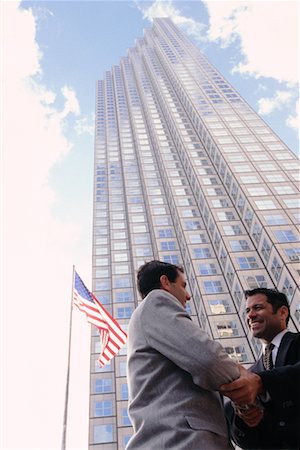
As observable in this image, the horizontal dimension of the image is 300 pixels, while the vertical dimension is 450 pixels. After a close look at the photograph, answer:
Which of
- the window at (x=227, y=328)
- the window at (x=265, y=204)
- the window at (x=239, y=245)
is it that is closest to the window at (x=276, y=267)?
the window at (x=239, y=245)

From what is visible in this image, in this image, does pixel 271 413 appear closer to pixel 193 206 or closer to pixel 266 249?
pixel 266 249

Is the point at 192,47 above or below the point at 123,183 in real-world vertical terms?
above

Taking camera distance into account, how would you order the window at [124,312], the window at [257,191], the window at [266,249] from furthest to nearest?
the window at [124,312] < the window at [257,191] < the window at [266,249]

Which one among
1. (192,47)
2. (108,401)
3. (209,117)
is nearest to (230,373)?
(108,401)

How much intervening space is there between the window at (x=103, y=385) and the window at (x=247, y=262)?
22.3m

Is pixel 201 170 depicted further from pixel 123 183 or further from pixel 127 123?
pixel 127 123

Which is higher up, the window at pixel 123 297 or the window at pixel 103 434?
the window at pixel 123 297

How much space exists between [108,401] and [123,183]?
149 ft

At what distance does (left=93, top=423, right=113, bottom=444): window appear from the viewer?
43.9m

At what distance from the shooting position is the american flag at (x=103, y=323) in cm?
1572

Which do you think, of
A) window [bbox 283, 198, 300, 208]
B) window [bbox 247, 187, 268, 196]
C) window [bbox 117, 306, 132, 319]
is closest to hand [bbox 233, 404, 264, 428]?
window [bbox 283, 198, 300, 208]

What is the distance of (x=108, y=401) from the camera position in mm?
47500

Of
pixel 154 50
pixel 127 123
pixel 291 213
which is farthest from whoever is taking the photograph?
Result: pixel 154 50

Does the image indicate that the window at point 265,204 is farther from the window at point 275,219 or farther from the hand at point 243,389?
the hand at point 243,389
